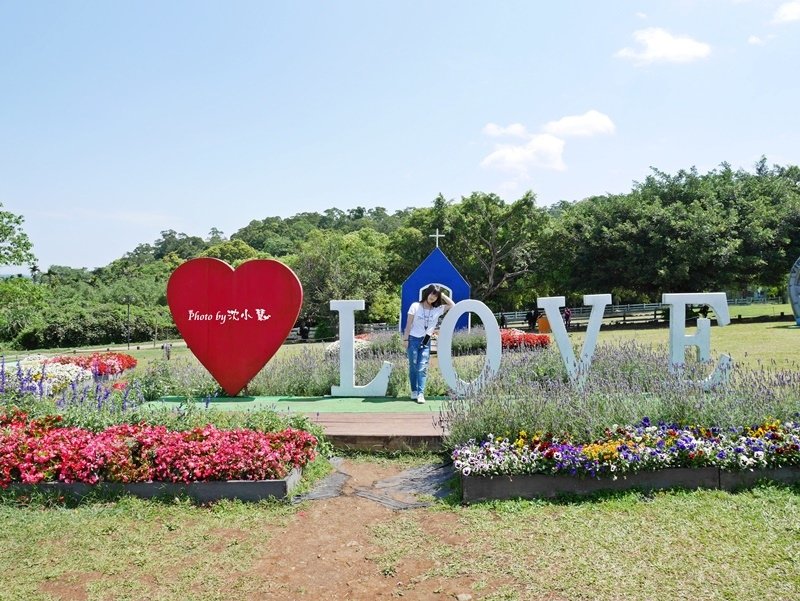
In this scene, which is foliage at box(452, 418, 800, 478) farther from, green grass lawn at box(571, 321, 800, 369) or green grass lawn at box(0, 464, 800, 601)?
green grass lawn at box(571, 321, 800, 369)

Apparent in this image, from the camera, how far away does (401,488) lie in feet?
17.9

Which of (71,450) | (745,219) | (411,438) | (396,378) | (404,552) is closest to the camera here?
(404,552)

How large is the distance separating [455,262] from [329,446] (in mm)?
27592

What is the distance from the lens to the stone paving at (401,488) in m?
5.15

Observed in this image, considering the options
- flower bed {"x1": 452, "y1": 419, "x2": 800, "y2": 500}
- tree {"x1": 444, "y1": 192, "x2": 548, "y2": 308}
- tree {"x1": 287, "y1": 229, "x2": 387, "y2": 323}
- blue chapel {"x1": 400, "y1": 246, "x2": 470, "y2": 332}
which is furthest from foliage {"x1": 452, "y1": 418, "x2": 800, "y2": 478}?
tree {"x1": 287, "y1": 229, "x2": 387, "y2": 323}

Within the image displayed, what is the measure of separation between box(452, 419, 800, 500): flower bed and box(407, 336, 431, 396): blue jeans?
331cm

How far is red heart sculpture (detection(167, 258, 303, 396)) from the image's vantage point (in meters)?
8.78

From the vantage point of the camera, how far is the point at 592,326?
28.0 feet

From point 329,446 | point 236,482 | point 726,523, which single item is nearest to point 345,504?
point 236,482

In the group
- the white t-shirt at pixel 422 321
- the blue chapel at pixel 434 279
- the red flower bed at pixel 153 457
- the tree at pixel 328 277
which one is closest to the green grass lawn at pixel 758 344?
the blue chapel at pixel 434 279

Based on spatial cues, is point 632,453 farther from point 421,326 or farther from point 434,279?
point 434,279

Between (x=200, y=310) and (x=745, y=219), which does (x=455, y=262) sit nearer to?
(x=745, y=219)

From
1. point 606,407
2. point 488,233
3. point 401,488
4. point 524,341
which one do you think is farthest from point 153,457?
point 488,233

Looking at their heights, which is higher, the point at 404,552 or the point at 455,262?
the point at 455,262
